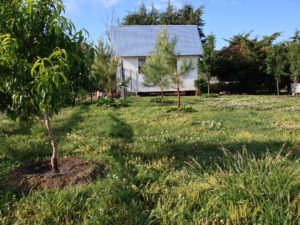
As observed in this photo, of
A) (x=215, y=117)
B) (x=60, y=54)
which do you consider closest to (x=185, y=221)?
(x=60, y=54)

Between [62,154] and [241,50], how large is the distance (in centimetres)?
3171

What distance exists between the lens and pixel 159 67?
19234 mm

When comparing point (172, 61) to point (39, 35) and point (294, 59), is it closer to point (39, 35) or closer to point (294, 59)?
point (39, 35)

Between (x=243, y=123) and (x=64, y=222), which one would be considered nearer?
(x=64, y=222)

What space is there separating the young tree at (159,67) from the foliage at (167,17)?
97.4ft

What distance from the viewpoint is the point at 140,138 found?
31.0 ft

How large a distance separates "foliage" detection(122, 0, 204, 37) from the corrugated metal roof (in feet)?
47.7

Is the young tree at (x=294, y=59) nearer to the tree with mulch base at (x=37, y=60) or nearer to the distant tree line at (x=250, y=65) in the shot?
the distant tree line at (x=250, y=65)

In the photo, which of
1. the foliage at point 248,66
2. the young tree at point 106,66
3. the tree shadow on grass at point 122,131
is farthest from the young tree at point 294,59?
the tree shadow on grass at point 122,131

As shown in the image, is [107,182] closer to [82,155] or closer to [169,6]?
[82,155]

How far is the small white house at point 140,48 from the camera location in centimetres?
3372

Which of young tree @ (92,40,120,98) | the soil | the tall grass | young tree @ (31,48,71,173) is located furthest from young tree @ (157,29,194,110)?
the tall grass

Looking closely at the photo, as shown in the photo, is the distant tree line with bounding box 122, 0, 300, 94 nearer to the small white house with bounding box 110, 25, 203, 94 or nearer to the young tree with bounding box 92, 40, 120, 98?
the small white house with bounding box 110, 25, 203, 94

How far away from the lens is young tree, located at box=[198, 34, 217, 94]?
31609 millimetres
